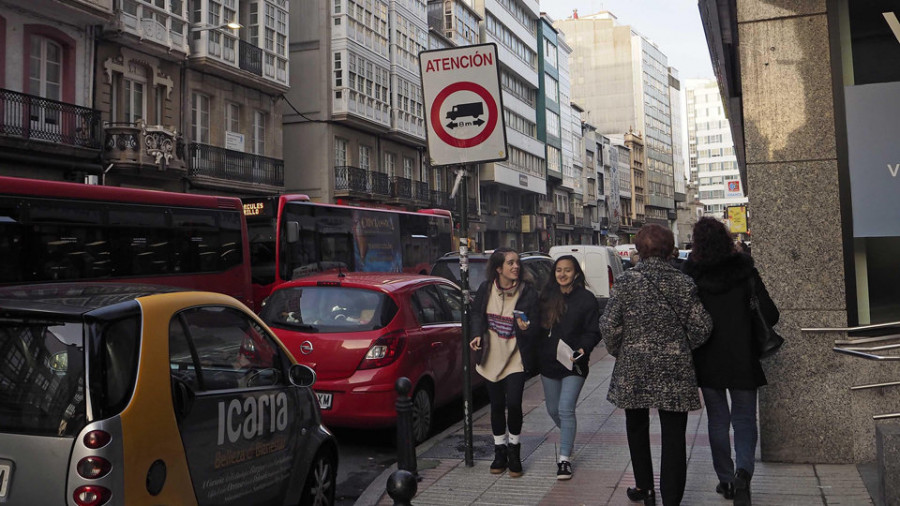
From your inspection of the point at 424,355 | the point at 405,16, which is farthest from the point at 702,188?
the point at 424,355

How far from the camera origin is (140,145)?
23.5 meters

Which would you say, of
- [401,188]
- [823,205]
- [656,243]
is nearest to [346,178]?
[401,188]

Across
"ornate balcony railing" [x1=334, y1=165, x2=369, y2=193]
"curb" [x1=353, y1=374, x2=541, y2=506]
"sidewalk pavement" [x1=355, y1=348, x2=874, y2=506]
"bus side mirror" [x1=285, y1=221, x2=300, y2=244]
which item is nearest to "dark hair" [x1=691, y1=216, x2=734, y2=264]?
"sidewalk pavement" [x1=355, y1=348, x2=874, y2=506]

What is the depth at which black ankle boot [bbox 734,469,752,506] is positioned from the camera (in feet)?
16.0

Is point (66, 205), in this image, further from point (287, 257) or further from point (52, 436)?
point (52, 436)

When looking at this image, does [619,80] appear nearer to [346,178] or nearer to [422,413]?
[346,178]

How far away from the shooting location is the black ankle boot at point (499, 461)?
6.31m

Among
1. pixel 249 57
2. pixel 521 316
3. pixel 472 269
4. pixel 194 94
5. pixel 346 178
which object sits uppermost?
pixel 249 57

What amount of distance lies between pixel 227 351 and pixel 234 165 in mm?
25445

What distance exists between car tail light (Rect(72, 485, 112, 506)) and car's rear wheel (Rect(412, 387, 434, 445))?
4.64 m

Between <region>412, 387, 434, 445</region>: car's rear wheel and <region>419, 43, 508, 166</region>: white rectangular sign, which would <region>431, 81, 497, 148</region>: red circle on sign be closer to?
<region>419, 43, 508, 166</region>: white rectangular sign

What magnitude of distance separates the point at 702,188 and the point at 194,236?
148 m

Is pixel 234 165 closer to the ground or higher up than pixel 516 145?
closer to the ground

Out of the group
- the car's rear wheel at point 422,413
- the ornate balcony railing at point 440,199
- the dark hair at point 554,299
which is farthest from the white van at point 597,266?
the ornate balcony railing at point 440,199
